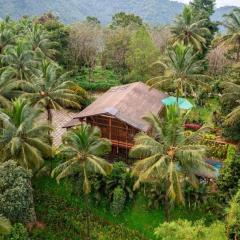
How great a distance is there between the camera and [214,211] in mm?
29344

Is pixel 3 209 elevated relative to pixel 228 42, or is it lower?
lower

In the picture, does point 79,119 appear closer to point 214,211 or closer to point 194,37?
A: point 214,211

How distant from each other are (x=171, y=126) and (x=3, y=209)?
39.7 feet

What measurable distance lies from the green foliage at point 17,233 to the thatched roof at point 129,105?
10008 millimetres

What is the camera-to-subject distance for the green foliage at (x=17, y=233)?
27.6m

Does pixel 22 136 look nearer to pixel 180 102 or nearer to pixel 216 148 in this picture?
pixel 216 148

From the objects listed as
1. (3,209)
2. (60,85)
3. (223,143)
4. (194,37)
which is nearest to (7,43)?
(60,85)

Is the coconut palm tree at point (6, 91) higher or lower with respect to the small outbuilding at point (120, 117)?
higher

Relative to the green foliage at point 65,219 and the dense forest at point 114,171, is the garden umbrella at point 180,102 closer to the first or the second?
the dense forest at point 114,171

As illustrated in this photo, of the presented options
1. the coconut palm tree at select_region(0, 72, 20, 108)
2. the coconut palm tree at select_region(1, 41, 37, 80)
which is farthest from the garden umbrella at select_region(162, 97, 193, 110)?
the coconut palm tree at select_region(0, 72, 20, 108)

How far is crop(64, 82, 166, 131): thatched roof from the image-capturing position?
32709mm

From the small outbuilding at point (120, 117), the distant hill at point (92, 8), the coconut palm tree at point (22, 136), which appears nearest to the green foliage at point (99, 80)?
the small outbuilding at point (120, 117)

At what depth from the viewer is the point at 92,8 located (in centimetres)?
15512

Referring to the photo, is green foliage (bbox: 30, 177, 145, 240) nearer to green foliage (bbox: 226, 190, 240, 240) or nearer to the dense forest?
the dense forest
